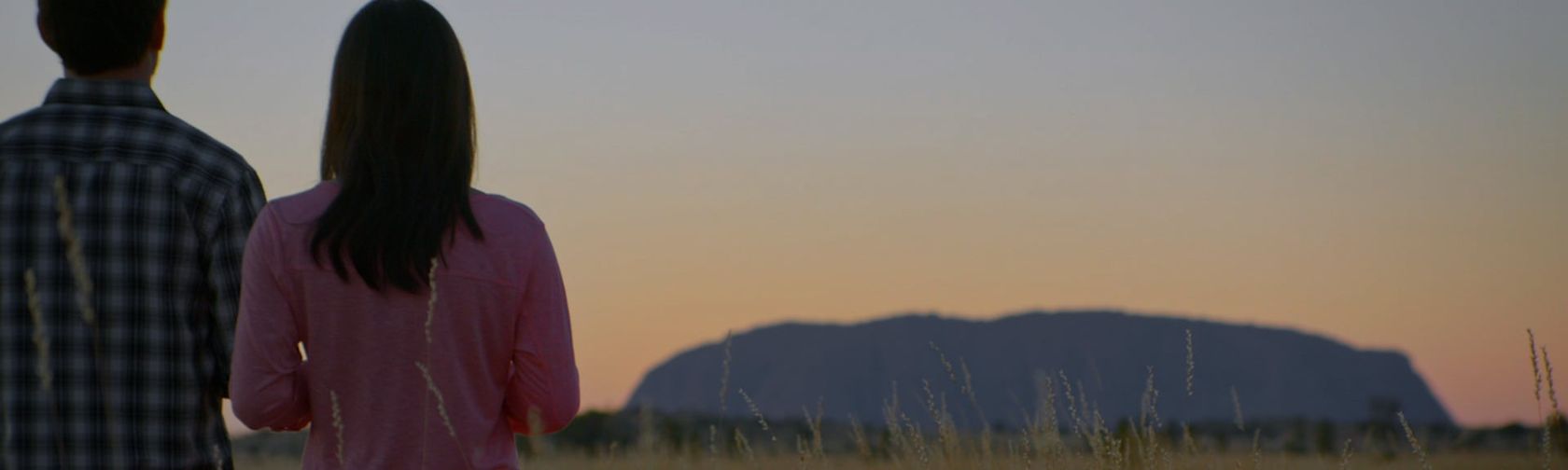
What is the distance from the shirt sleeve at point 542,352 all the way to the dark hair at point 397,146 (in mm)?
122

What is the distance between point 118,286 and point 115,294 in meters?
0.01

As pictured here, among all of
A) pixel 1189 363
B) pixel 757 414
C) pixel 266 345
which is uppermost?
pixel 266 345

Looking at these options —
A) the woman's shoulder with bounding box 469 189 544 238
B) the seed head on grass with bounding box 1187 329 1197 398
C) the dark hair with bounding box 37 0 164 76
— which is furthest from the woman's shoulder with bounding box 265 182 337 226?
the seed head on grass with bounding box 1187 329 1197 398

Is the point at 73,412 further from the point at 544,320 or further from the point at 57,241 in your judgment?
the point at 544,320

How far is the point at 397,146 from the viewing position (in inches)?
83.8

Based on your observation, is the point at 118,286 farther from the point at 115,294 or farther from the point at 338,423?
the point at 338,423

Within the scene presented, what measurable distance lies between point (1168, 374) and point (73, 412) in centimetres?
11819

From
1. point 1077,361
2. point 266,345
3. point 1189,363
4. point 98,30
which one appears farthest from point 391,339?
point 1077,361

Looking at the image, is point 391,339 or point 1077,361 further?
point 1077,361

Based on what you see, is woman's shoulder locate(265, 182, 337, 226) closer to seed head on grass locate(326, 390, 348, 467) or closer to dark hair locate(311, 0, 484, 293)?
dark hair locate(311, 0, 484, 293)

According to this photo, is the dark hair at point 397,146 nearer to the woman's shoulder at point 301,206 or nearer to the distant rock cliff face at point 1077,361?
the woman's shoulder at point 301,206

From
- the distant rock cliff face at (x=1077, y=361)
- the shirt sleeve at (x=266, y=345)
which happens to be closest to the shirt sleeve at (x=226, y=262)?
the shirt sleeve at (x=266, y=345)

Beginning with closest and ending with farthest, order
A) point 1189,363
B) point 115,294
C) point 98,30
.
→ point 115,294 < point 98,30 < point 1189,363

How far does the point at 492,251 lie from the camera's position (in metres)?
2.09
